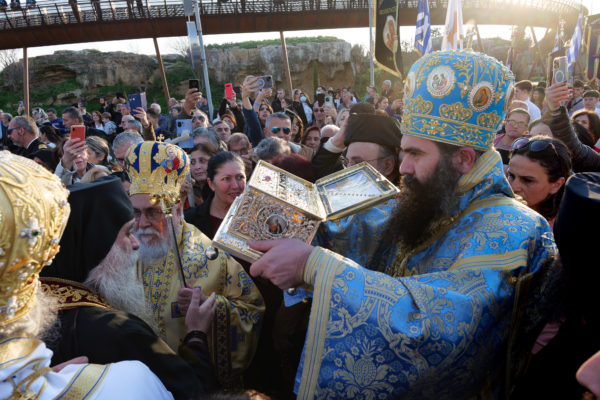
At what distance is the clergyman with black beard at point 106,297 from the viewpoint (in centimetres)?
142

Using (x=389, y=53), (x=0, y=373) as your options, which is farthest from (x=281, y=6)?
(x=0, y=373)

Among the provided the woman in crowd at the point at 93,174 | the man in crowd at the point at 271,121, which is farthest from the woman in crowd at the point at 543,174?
the woman in crowd at the point at 93,174

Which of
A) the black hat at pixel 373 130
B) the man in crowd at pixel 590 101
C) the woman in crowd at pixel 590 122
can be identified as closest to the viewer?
the black hat at pixel 373 130

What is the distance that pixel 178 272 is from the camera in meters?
2.56

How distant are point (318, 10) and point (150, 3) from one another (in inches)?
297

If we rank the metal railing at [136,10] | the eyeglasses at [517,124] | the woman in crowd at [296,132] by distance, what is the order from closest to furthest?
the eyeglasses at [517,124] → the woman in crowd at [296,132] → the metal railing at [136,10]

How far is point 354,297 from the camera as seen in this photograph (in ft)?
4.97

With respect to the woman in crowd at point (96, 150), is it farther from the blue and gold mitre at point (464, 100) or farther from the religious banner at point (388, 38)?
the blue and gold mitre at point (464, 100)

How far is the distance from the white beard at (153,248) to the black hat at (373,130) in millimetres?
1601

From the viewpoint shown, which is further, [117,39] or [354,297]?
[117,39]

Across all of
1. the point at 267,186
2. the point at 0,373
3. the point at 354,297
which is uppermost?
the point at 267,186

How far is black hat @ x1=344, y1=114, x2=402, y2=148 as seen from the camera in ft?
10.6

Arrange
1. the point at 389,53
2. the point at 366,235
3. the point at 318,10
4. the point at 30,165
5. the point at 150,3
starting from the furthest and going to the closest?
the point at 318,10, the point at 150,3, the point at 389,53, the point at 366,235, the point at 30,165

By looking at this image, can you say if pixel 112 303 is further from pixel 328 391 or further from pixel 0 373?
pixel 328 391
